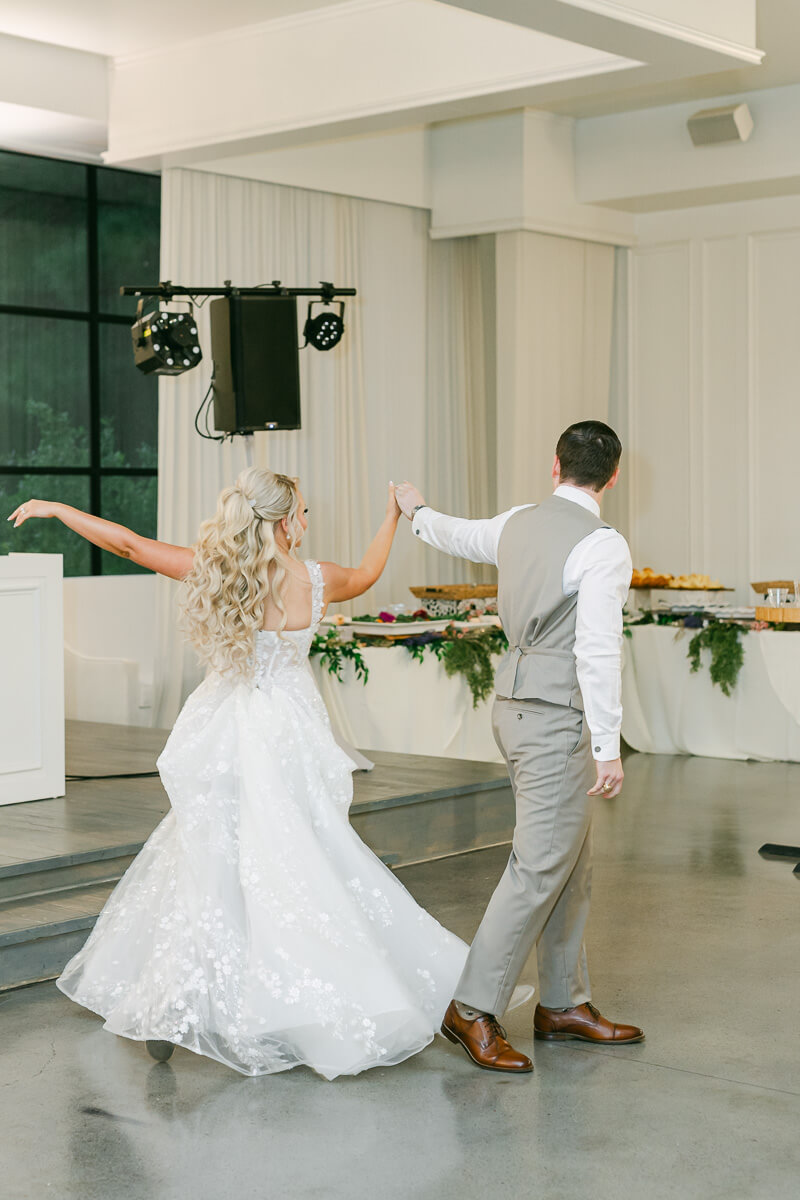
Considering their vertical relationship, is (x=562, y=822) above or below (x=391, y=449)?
below

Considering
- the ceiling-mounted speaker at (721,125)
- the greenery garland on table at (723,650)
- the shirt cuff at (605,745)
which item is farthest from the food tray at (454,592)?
the shirt cuff at (605,745)

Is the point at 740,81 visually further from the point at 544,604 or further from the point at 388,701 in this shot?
the point at 544,604

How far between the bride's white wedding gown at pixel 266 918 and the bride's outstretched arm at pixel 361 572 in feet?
0.20

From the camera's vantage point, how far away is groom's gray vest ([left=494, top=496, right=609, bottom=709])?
11.9 ft

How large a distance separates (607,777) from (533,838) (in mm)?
258

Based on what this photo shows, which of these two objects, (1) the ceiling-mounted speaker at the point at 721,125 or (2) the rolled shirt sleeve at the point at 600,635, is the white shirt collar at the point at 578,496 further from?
(1) the ceiling-mounted speaker at the point at 721,125

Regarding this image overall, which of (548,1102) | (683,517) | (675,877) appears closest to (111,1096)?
(548,1102)

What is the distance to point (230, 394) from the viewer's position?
277 inches

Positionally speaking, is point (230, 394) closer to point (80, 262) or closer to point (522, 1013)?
point (80, 262)

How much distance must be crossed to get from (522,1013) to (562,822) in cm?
90

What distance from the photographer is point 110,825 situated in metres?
5.36

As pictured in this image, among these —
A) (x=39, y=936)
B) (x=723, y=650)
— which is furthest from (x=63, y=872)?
(x=723, y=650)

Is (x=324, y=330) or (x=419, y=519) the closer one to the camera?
(x=419, y=519)

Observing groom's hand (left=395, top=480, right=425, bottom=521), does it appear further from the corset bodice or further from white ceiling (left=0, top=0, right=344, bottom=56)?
white ceiling (left=0, top=0, right=344, bottom=56)
